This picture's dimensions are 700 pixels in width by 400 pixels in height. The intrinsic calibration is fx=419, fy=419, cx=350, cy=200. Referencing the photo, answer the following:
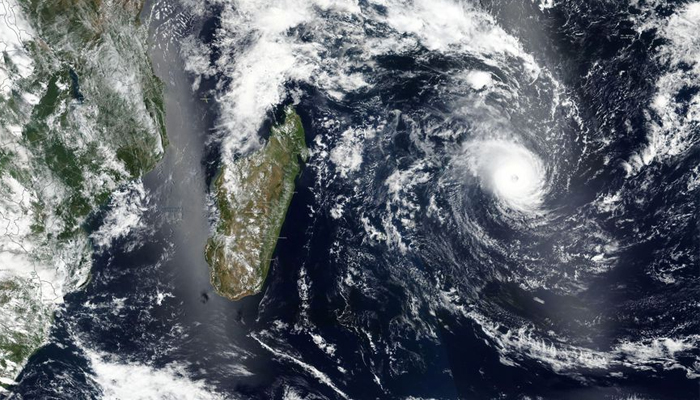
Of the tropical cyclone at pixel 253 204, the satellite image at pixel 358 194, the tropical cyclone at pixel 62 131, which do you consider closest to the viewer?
the satellite image at pixel 358 194

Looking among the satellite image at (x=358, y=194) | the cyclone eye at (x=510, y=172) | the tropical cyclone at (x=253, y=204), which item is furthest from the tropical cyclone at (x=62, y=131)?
the cyclone eye at (x=510, y=172)

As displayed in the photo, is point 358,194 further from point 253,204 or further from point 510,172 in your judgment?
point 510,172

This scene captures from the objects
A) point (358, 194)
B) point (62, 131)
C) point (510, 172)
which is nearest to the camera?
point (510, 172)

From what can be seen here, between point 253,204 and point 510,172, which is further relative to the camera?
point 253,204

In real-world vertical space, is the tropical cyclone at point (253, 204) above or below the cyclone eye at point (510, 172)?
below

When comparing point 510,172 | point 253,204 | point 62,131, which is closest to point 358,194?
point 253,204

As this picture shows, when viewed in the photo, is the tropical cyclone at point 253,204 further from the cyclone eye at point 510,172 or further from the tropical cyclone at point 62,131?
the cyclone eye at point 510,172

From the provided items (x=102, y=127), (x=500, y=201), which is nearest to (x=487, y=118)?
(x=500, y=201)
